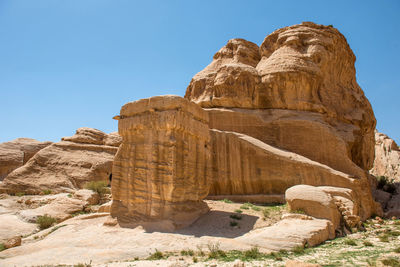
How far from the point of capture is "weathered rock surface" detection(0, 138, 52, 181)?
26875 millimetres

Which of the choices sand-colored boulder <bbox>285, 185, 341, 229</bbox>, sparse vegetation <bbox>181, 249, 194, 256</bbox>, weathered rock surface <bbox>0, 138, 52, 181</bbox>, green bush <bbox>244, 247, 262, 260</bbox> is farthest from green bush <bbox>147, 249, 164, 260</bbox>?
weathered rock surface <bbox>0, 138, 52, 181</bbox>

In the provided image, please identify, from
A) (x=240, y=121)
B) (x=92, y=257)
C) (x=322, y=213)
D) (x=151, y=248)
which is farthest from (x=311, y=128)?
(x=92, y=257)

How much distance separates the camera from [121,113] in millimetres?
13289

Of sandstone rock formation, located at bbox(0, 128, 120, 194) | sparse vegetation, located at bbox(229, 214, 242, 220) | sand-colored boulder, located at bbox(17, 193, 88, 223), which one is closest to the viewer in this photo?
sparse vegetation, located at bbox(229, 214, 242, 220)

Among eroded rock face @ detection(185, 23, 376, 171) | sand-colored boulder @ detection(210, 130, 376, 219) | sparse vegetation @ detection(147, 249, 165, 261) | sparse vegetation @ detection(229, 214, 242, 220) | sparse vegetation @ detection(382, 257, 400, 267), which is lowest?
sparse vegetation @ detection(147, 249, 165, 261)

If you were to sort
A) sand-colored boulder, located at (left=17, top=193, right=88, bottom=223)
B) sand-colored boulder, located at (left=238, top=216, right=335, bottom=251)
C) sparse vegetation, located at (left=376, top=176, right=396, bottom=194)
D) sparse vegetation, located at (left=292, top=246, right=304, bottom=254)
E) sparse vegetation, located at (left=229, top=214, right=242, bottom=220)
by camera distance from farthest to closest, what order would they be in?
sparse vegetation, located at (left=376, top=176, right=396, bottom=194) → sand-colored boulder, located at (left=17, top=193, right=88, bottom=223) → sparse vegetation, located at (left=229, top=214, right=242, bottom=220) → sand-colored boulder, located at (left=238, top=216, right=335, bottom=251) → sparse vegetation, located at (left=292, top=246, right=304, bottom=254)

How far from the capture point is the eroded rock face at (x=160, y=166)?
36.8ft

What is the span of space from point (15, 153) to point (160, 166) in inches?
881

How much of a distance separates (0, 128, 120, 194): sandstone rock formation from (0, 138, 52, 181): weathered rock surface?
16.0 ft

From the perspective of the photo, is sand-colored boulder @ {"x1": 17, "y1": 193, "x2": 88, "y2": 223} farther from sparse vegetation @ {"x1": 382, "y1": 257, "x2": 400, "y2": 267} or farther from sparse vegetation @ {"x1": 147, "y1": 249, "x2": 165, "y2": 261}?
sparse vegetation @ {"x1": 382, "y1": 257, "x2": 400, "y2": 267}

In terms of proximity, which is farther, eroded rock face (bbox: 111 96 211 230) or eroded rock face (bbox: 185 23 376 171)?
eroded rock face (bbox: 185 23 376 171)

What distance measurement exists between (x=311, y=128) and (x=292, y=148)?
1.72 m

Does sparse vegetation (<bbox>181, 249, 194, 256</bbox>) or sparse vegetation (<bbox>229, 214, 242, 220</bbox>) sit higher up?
sparse vegetation (<bbox>229, 214, 242, 220</bbox>)

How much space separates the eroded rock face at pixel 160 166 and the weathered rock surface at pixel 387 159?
32.6 m
